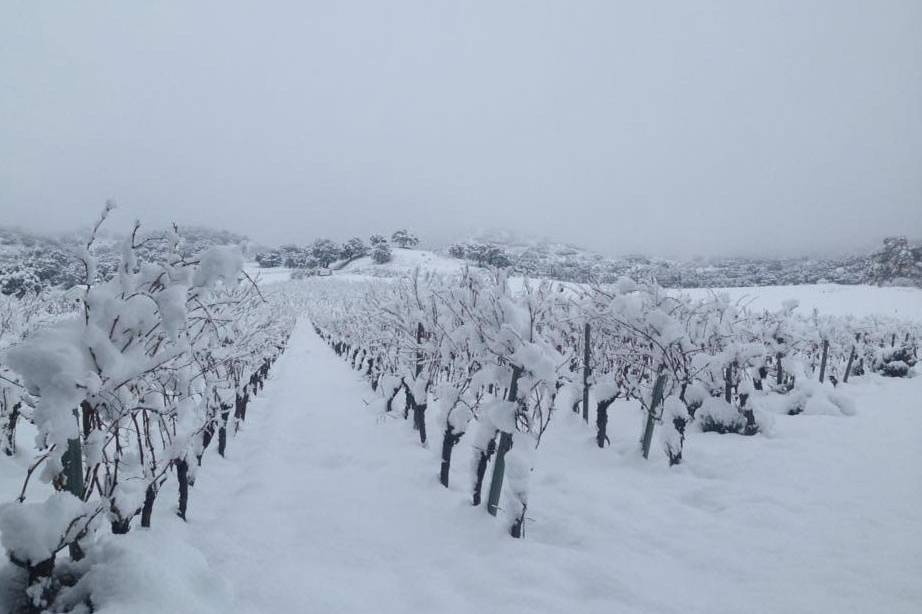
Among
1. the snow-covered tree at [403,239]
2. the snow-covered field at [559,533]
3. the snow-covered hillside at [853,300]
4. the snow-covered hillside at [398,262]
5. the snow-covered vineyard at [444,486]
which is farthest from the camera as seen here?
the snow-covered tree at [403,239]

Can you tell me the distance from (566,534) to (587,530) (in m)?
0.22

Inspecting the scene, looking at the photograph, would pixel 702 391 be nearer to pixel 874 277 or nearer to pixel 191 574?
pixel 191 574

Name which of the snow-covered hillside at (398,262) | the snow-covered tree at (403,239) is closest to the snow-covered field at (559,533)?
the snow-covered hillside at (398,262)

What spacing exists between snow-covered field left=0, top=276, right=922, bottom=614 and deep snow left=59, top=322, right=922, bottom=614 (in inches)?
0.8

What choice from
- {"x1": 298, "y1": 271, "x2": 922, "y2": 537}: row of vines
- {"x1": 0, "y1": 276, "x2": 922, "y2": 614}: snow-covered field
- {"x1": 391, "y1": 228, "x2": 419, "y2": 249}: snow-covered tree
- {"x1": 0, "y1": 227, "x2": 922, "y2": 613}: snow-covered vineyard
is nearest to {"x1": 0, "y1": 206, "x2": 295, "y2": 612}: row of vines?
{"x1": 0, "y1": 227, "x2": 922, "y2": 613}: snow-covered vineyard

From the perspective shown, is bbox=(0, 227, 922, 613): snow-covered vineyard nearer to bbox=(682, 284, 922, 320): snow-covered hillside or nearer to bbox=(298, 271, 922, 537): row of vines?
bbox=(298, 271, 922, 537): row of vines

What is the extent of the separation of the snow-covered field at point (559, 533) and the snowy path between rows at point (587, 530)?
2 centimetres

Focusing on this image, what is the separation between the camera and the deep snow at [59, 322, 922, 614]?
134 inches

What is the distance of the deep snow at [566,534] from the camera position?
11.2 feet

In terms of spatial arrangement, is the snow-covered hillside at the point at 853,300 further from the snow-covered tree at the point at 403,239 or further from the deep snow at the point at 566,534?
the snow-covered tree at the point at 403,239

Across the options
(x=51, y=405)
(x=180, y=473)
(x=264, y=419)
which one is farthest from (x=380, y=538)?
(x=264, y=419)

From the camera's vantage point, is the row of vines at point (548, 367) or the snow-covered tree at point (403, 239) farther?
the snow-covered tree at point (403, 239)

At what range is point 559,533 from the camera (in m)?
4.50

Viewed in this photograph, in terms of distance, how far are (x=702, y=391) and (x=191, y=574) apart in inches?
303
